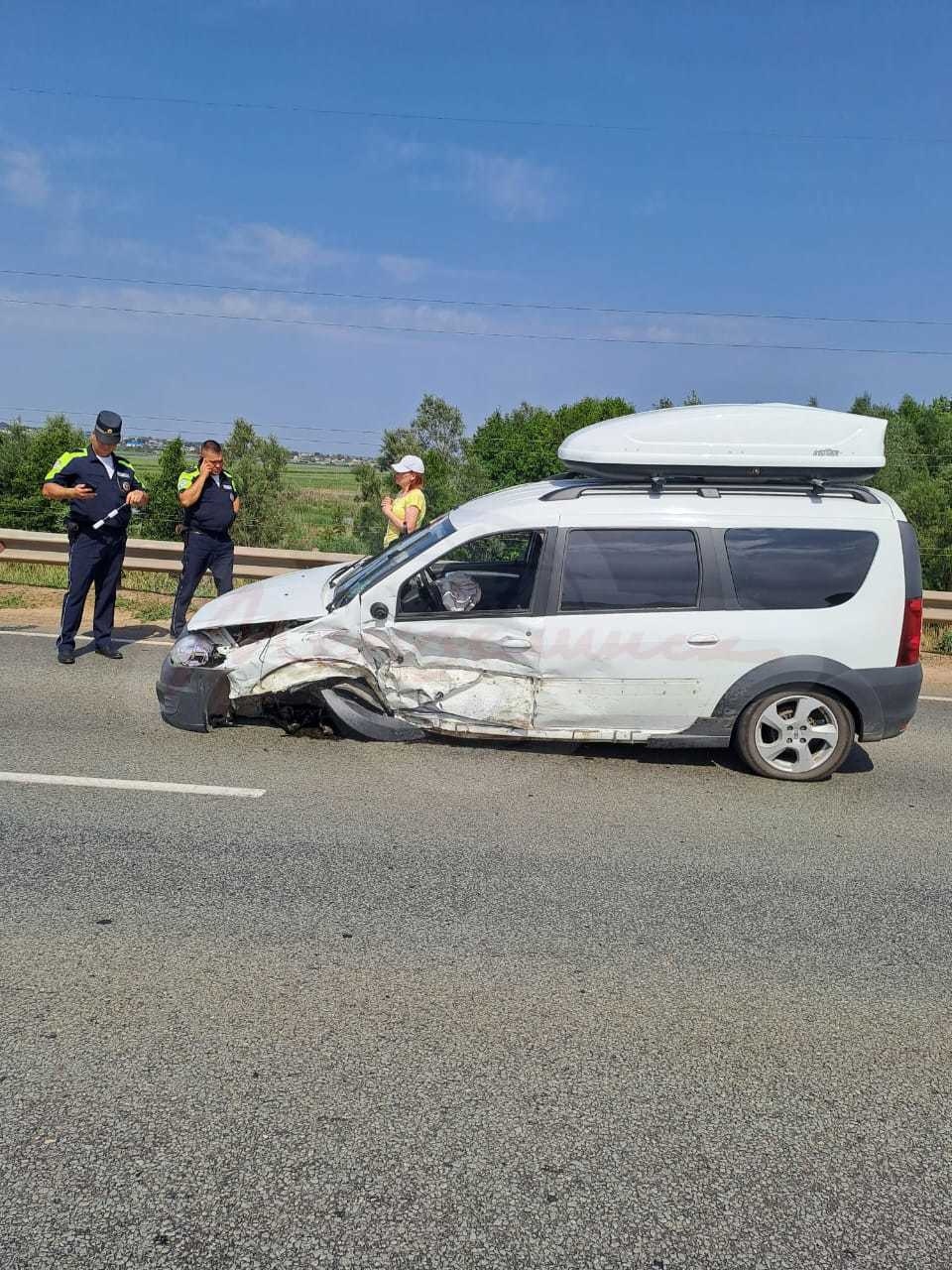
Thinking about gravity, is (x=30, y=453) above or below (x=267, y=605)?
above

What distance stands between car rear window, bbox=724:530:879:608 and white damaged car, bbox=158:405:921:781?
1 centimetres

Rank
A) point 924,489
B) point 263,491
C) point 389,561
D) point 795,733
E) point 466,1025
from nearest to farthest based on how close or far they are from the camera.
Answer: point 466,1025 → point 795,733 → point 389,561 → point 924,489 → point 263,491

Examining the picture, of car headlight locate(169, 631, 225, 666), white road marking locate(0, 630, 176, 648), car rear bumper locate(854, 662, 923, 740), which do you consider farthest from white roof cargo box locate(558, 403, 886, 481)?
white road marking locate(0, 630, 176, 648)

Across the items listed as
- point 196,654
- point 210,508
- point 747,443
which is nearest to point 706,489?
point 747,443

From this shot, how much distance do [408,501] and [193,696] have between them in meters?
3.22

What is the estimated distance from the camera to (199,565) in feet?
31.0

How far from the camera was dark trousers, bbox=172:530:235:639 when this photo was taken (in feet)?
30.7

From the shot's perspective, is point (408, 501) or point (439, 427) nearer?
point (408, 501)

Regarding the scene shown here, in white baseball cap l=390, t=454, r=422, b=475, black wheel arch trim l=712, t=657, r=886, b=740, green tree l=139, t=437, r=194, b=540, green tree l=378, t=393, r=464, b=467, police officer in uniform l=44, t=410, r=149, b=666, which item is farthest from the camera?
green tree l=378, t=393, r=464, b=467

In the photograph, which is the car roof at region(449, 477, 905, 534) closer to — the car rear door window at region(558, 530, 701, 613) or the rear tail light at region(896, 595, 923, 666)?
the car rear door window at region(558, 530, 701, 613)

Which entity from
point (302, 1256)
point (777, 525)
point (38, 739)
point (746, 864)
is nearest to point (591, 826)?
point (746, 864)

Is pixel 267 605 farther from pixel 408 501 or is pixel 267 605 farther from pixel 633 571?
pixel 408 501

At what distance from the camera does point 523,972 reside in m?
3.72

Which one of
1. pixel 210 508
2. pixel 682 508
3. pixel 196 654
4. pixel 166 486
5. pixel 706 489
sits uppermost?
pixel 166 486
